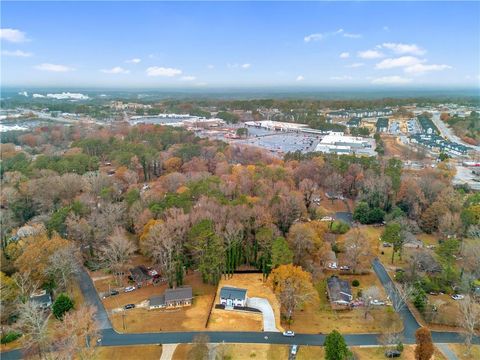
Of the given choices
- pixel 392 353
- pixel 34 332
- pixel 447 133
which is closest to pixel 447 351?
pixel 392 353

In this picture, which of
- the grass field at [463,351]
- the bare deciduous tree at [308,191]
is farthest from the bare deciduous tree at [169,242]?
the grass field at [463,351]

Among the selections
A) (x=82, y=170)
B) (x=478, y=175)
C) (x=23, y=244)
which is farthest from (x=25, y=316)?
(x=478, y=175)

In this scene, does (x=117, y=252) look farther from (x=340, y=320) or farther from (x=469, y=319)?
(x=469, y=319)

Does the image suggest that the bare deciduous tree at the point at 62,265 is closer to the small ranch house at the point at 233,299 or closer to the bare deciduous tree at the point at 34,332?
the bare deciduous tree at the point at 34,332

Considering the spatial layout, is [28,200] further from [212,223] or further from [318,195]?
[318,195]

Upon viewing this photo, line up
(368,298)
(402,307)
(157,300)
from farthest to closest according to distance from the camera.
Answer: (157,300)
(402,307)
(368,298)
